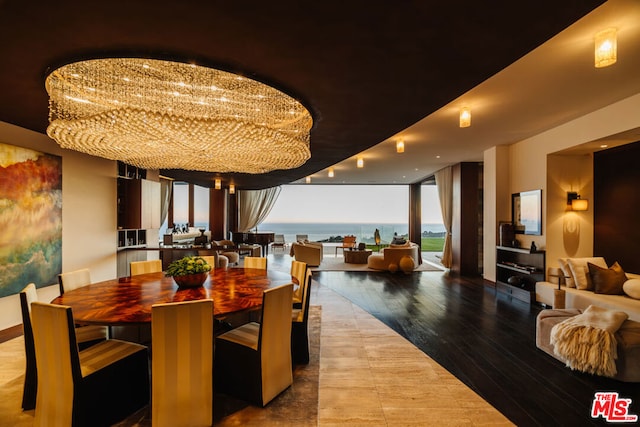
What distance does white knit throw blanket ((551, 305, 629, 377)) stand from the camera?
2580 millimetres

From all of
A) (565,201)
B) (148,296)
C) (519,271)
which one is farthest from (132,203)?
(565,201)

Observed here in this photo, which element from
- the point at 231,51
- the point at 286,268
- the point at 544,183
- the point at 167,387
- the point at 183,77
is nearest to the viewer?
the point at 231,51

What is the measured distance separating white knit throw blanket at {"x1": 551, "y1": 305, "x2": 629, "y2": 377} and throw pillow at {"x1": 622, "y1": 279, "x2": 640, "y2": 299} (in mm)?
1265

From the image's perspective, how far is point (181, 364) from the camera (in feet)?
6.18

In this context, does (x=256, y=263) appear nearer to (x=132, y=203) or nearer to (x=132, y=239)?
(x=132, y=203)

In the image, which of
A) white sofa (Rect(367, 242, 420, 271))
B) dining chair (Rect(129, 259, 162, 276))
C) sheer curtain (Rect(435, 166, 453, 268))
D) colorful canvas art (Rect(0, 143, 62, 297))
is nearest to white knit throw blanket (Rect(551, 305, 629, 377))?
white sofa (Rect(367, 242, 420, 271))

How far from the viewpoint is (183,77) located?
2305mm

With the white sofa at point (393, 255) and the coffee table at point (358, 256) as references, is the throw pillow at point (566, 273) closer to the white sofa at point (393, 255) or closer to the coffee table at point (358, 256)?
the white sofa at point (393, 255)

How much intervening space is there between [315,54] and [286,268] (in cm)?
712

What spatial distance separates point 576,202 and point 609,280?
4.84ft

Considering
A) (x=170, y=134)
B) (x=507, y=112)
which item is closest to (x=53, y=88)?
(x=170, y=134)

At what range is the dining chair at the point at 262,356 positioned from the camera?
221 centimetres

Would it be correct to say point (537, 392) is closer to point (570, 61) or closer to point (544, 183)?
point (570, 61)

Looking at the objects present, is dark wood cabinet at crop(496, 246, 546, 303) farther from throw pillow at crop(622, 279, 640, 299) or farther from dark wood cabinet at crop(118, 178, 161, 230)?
dark wood cabinet at crop(118, 178, 161, 230)
